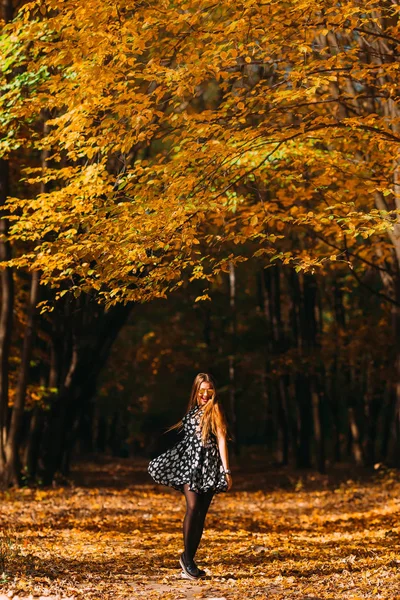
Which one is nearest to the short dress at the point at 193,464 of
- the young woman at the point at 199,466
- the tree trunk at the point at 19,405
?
the young woman at the point at 199,466

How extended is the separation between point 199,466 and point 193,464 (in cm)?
6

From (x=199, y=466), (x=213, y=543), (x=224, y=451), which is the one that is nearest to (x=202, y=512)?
(x=199, y=466)

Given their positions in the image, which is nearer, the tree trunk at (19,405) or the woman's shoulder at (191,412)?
the woman's shoulder at (191,412)

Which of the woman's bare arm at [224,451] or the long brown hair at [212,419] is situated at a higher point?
the long brown hair at [212,419]

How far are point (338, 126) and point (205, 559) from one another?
4.96 metres

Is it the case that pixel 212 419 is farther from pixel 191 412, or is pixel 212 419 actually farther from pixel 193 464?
pixel 193 464

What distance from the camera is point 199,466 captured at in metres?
8.83

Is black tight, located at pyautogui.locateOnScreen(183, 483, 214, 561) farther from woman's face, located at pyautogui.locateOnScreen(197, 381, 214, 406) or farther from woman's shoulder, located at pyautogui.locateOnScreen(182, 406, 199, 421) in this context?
woman's face, located at pyautogui.locateOnScreen(197, 381, 214, 406)

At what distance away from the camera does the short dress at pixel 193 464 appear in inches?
347

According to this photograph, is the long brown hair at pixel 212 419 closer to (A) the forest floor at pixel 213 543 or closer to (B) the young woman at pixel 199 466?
(B) the young woman at pixel 199 466

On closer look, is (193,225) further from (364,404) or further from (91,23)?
(364,404)

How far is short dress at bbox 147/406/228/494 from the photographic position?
881 centimetres

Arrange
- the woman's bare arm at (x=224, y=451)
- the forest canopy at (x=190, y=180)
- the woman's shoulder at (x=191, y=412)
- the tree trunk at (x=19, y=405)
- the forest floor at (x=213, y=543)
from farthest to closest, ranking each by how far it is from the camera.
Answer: the tree trunk at (x=19, y=405), the forest canopy at (x=190, y=180), the woman's shoulder at (x=191, y=412), the woman's bare arm at (x=224, y=451), the forest floor at (x=213, y=543)

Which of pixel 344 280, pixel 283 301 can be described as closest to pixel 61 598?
pixel 344 280
